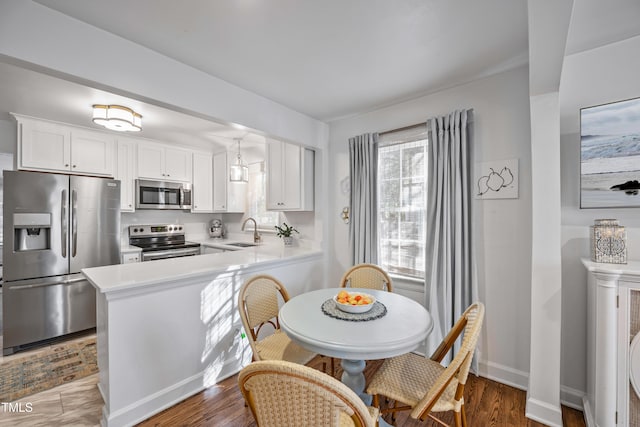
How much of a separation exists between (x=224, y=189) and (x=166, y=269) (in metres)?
2.77

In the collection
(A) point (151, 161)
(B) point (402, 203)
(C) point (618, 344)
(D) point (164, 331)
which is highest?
(A) point (151, 161)

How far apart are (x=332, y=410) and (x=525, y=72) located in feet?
8.55

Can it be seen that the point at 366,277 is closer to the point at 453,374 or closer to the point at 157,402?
the point at 453,374

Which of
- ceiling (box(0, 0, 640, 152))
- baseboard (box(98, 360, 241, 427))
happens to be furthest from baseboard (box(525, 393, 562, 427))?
ceiling (box(0, 0, 640, 152))

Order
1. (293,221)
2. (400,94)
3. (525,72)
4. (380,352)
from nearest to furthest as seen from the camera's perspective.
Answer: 1. (380,352)
2. (525,72)
3. (400,94)
4. (293,221)

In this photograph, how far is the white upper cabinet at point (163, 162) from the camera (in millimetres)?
3959

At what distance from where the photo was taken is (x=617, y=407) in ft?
4.79

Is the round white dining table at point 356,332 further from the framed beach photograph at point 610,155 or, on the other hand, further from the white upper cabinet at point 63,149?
the white upper cabinet at point 63,149

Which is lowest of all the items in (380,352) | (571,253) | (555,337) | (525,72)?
(555,337)

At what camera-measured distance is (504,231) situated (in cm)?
218

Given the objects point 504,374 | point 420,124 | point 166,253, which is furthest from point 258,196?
point 504,374

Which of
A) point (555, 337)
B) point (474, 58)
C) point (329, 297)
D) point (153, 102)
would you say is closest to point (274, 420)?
point (329, 297)

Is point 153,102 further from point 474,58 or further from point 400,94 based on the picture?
point 474,58

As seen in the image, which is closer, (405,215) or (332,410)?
(332,410)
